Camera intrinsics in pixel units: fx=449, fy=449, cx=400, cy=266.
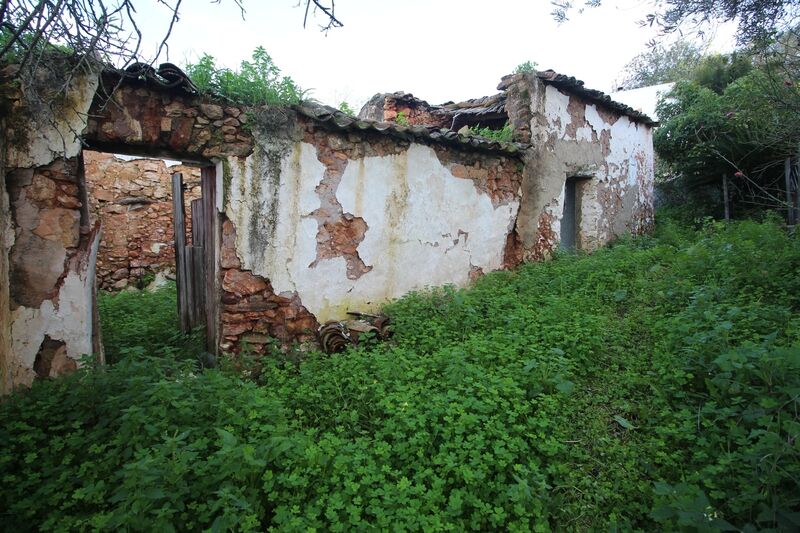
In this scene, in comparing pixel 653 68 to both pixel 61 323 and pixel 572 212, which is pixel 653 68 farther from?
pixel 61 323

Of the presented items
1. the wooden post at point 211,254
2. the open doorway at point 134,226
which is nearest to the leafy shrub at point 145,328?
the open doorway at point 134,226

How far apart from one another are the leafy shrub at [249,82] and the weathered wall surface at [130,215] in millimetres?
4351

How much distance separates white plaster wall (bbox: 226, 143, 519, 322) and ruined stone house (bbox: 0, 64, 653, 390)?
2 cm

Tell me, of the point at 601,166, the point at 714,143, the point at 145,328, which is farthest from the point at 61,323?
the point at 714,143

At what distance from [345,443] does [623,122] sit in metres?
9.22

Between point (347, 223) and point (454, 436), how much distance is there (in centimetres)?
286

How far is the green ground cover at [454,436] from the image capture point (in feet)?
7.11

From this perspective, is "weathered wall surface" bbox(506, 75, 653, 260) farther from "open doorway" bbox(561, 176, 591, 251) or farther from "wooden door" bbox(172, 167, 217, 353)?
"wooden door" bbox(172, 167, 217, 353)

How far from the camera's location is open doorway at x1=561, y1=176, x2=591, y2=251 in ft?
28.4

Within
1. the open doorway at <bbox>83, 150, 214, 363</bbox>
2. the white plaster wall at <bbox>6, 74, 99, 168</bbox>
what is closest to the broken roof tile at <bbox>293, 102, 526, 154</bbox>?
the white plaster wall at <bbox>6, 74, 99, 168</bbox>

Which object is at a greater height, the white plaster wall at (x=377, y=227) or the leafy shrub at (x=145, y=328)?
the white plaster wall at (x=377, y=227)

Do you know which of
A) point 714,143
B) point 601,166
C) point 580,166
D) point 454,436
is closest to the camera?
point 454,436

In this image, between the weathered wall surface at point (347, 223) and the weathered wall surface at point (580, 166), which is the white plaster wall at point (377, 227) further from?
the weathered wall surface at point (580, 166)

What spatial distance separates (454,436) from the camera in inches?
110
